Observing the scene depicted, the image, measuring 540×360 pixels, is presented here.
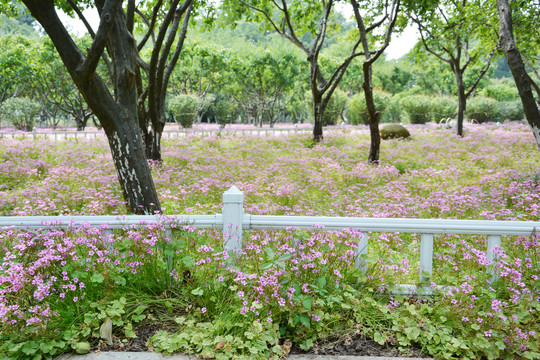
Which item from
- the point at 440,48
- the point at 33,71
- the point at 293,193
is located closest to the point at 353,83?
the point at 440,48

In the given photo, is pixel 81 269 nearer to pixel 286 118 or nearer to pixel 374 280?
pixel 374 280

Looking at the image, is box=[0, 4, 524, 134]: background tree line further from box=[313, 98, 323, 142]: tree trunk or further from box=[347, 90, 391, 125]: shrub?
box=[313, 98, 323, 142]: tree trunk

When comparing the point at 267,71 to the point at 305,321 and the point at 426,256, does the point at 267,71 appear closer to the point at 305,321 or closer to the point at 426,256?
the point at 426,256

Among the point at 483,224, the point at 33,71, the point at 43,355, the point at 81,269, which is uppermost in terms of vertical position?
the point at 33,71

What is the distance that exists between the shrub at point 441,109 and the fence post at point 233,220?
31.4m

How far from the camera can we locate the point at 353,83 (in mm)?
46656

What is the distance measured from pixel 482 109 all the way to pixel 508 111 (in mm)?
3015

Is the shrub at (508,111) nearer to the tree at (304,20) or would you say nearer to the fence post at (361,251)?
the tree at (304,20)

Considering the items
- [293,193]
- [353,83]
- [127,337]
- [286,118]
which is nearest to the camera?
[127,337]

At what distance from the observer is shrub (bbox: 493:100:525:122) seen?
3256 centimetres

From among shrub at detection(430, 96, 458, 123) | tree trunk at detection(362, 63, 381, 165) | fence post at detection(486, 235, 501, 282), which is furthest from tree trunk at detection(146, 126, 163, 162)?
shrub at detection(430, 96, 458, 123)

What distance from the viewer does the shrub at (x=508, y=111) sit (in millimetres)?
32562

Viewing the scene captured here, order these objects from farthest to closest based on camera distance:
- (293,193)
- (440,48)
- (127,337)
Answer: (440,48) < (293,193) < (127,337)

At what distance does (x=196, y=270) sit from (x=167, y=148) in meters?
10.9
